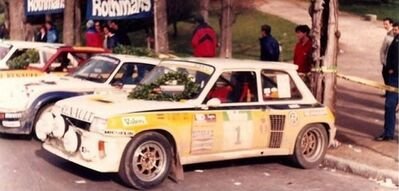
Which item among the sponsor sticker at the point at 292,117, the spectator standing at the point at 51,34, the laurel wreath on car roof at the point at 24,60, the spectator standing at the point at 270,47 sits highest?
the spectator standing at the point at 51,34

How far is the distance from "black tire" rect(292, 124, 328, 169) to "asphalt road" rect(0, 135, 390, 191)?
13cm

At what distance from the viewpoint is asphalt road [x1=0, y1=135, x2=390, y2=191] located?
8.18 m

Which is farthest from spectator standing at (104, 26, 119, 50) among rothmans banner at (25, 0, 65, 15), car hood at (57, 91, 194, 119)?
car hood at (57, 91, 194, 119)

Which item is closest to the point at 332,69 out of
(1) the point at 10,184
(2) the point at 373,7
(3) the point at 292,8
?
(1) the point at 10,184

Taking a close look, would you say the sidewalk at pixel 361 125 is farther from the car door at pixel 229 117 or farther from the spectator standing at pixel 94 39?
the spectator standing at pixel 94 39

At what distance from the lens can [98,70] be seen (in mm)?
11414

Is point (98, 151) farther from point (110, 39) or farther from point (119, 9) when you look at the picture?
point (119, 9)

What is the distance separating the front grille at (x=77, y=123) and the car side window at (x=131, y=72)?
2.82 metres

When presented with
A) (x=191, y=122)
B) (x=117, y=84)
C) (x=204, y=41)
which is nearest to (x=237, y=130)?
(x=191, y=122)

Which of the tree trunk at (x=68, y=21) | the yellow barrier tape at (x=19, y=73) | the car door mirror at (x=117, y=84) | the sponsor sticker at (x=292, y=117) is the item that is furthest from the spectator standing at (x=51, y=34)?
the sponsor sticker at (x=292, y=117)

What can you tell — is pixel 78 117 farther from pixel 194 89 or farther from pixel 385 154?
pixel 385 154

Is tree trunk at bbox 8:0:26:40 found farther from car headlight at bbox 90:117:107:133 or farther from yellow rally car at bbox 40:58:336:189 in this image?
car headlight at bbox 90:117:107:133

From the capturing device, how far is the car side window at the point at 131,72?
11266mm

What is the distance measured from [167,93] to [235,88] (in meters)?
0.91
